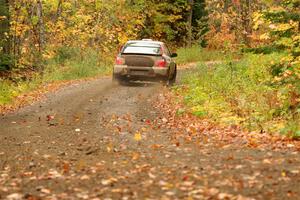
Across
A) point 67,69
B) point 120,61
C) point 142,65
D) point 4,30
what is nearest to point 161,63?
point 142,65

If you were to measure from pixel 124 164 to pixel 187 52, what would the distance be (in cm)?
2426

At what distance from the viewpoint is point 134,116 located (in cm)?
1262

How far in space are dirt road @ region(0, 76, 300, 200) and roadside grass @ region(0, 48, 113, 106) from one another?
6.85m

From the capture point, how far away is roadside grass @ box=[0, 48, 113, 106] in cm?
1920

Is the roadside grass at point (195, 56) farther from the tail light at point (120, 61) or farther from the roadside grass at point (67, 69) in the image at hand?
the tail light at point (120, 61)

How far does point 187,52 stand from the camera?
31.7 m

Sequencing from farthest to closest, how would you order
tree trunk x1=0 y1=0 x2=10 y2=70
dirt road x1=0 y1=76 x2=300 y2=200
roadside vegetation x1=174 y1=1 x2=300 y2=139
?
Answer: tree trunk x1=0 y1=0 x2=10 y2=70 → roadside vegetation x1=174 y1=1 x2=300 y2=139 → dirt road x1=0 y1=76 x2=300 y2=200

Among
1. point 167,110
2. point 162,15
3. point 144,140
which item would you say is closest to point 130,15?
point 162,15

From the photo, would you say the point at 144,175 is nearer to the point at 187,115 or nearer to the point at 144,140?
the point at 144,140

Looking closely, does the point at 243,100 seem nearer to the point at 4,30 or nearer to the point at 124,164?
the point at 124,164

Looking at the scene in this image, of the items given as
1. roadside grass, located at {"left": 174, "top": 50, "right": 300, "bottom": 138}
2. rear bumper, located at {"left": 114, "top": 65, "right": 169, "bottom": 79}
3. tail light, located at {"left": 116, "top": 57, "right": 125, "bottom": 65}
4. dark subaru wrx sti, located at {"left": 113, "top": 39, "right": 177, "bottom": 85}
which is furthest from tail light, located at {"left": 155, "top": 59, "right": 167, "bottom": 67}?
tail light, located at {"left": 116, "top": 57, "right": 125, "bottom": 65}

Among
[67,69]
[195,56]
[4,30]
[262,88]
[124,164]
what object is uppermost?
[4,30]

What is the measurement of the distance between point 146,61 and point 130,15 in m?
16.8

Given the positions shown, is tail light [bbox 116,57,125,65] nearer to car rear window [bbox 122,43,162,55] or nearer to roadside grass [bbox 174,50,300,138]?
car rear window [bbox 122,43,162,55]
